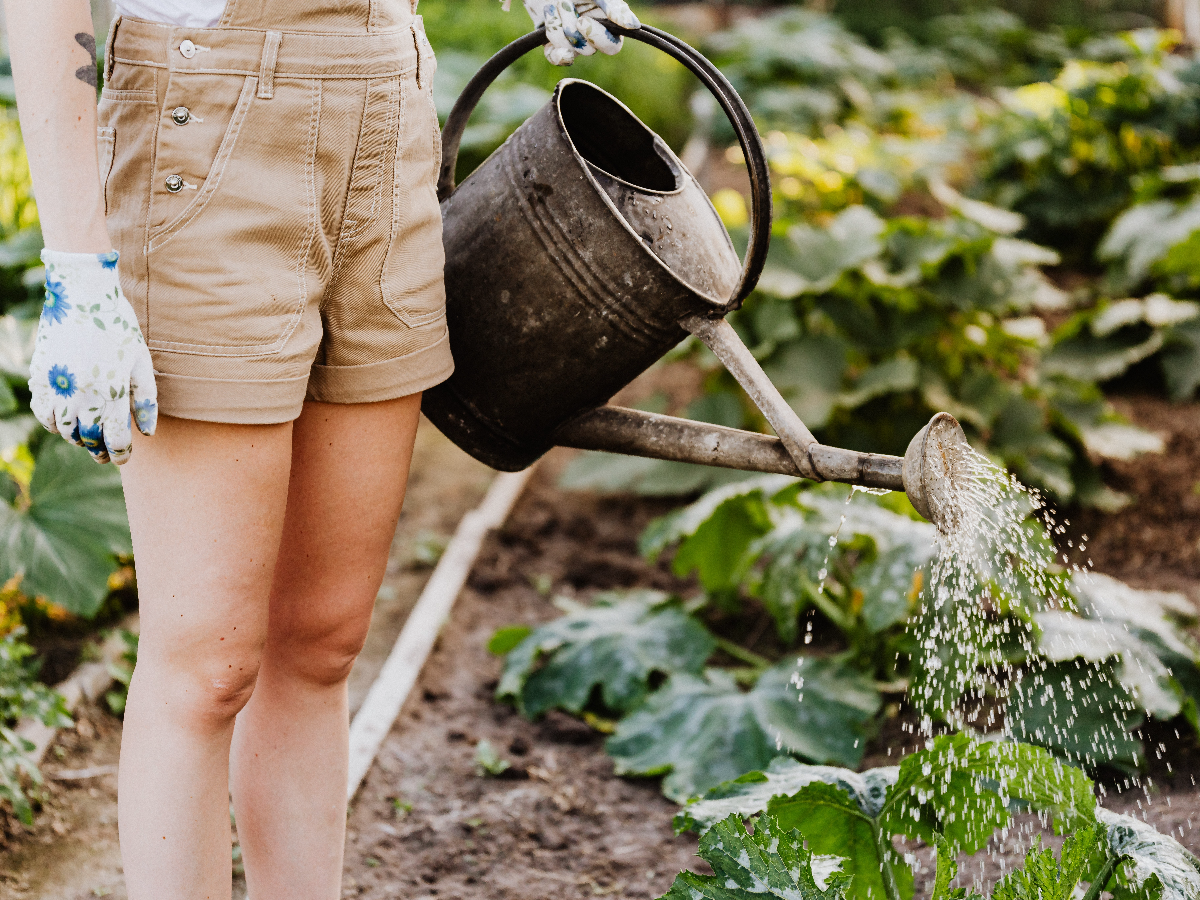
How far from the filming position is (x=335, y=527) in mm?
1418

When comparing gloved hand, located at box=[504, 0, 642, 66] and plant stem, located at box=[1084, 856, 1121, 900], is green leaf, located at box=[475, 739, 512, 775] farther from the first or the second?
gloved hand, located at box=[504, 0, 642, 66]

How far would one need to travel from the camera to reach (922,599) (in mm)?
2469

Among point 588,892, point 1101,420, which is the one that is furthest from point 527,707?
point 1101,420

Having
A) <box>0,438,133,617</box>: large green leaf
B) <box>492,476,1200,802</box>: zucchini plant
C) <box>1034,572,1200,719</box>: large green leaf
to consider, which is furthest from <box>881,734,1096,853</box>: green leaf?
<box>0,438,133,617</box>: large green leaf

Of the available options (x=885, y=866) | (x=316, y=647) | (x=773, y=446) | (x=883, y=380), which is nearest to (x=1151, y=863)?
(x=885, y=866)

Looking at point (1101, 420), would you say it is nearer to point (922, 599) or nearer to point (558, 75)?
point (922, 599)

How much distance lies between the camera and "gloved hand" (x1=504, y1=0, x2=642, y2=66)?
4.82 ft

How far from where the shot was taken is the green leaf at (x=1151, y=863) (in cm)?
135

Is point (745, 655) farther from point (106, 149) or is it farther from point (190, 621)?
point (106, 149)

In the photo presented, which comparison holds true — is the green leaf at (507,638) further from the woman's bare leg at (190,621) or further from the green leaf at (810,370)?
the woman's bare leg at (190,621)

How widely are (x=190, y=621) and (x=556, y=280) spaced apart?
60 centimetres

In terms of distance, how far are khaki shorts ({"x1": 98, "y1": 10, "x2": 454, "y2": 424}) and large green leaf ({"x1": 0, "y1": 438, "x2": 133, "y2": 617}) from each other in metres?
1.23

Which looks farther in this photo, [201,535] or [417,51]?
[417,51]

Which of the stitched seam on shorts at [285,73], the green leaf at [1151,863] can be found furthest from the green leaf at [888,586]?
the stitched seam on shorts at [285,73]
